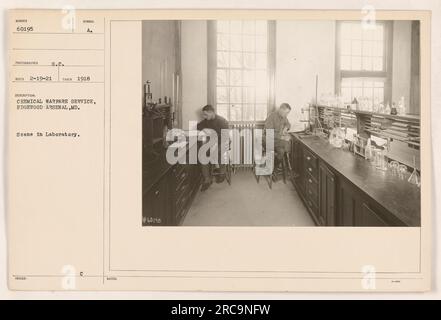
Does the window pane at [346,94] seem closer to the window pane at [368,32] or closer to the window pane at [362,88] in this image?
the window pane at [362,88]

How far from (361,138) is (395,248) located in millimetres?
367

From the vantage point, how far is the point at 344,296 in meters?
1.04

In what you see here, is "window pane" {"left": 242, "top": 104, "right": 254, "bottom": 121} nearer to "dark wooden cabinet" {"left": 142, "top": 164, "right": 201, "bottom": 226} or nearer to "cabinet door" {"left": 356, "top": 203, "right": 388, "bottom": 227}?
"dark wooden cabinet" {"left": 142, "top": 164, "right": 201, "bottom": 226}

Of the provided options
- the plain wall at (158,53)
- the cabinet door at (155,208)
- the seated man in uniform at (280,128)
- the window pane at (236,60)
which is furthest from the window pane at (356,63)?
the cabinet door at (155,208)

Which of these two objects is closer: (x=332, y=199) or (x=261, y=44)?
(x=261, y=44)

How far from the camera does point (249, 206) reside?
41.6 inches

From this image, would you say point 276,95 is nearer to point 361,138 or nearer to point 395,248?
point 361,138

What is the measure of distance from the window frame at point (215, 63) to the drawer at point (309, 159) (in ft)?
0.59

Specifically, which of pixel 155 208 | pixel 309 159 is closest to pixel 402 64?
pixel 309 159

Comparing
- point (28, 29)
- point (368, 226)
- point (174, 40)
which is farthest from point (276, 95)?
point (28, 29)

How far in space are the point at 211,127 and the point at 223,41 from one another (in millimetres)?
232

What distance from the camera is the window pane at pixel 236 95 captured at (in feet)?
3.49

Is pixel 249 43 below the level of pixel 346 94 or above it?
above

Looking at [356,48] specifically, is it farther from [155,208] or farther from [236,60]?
[155,208]
